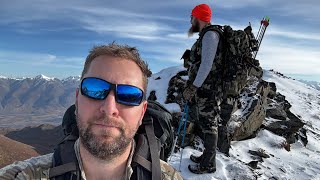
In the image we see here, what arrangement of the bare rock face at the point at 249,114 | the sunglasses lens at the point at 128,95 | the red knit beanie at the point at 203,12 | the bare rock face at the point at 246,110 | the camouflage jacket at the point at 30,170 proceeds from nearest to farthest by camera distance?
the camouflage jacket at the point at 30,170 < the sunglasses lens at the point at 128,95 < the red knit beanie at the point at 203,12 < the bare rock face at the point at 246,110 < the bare rock face at the point at 249,114

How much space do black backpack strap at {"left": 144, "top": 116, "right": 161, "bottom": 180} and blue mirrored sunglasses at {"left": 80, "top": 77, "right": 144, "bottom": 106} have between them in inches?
17.6

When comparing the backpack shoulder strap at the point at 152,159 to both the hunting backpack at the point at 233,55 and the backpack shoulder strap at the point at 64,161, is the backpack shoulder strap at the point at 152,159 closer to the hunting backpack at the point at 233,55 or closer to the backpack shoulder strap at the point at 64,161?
the backpack shoulder strap at the point at 64,161

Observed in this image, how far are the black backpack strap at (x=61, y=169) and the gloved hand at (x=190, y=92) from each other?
17.0 ft

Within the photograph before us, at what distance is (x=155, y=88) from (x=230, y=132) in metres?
5.94

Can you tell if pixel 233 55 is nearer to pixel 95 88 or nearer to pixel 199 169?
pixel 199 169

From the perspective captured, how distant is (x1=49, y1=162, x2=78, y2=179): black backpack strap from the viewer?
285 cm

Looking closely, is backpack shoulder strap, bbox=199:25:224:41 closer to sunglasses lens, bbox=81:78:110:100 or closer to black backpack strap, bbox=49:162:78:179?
sunglasses lens, bbox=81:78:110:100

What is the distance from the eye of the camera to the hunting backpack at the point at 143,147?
2936 millimetres

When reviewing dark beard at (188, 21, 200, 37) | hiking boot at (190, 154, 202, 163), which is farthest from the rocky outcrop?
dark beard at (188, 21, 200, 37)

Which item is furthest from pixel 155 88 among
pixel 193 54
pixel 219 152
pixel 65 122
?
pixel 65 122

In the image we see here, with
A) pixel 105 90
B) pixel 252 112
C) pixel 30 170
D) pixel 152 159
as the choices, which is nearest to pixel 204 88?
pixel 152 159

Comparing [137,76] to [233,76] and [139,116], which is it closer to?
[139,116]

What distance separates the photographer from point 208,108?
8070 millimetres

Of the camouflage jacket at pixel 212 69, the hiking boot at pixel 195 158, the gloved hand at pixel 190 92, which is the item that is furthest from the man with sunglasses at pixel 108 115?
the hiking boot at pixel 195 158
